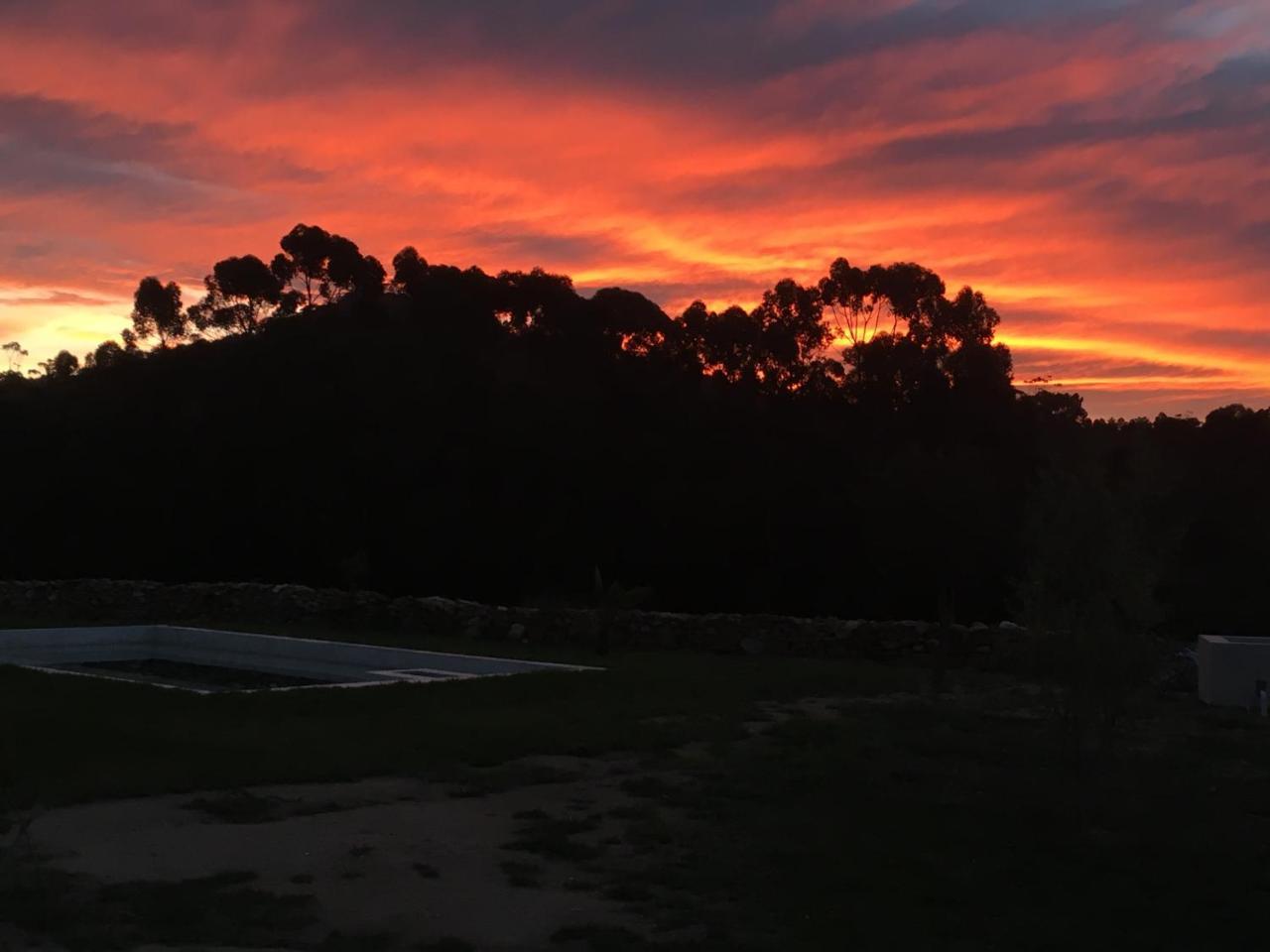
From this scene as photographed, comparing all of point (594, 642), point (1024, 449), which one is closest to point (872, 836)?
point (594, 642)

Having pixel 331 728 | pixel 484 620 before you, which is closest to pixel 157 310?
pixel 484 620

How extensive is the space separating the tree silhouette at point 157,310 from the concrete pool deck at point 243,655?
126 feet

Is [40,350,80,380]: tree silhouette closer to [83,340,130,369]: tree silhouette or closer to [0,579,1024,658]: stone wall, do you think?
[83,340,130,369]: tree silhouette

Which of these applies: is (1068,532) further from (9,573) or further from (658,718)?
(9,573)

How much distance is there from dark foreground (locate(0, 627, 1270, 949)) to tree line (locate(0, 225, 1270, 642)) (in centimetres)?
1728

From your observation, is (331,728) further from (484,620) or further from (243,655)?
(484,620)

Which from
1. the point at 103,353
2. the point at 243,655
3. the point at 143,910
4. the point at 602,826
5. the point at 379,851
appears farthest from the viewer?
the point at 103,353

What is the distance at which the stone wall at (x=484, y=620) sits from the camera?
18859 millimetres

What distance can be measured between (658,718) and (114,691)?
16.3ft

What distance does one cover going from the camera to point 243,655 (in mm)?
17906

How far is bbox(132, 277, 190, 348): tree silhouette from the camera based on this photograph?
5550 centimetres

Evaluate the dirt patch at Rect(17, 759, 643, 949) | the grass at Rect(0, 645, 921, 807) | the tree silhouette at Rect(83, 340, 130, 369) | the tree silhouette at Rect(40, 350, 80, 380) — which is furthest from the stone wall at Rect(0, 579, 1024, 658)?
the tree silhouette at Rect(40, 350, 80, 380)

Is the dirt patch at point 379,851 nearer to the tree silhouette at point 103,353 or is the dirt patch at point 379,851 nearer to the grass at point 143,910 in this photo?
the grass at point 143,910

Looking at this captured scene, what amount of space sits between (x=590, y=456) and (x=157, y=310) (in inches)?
1218
